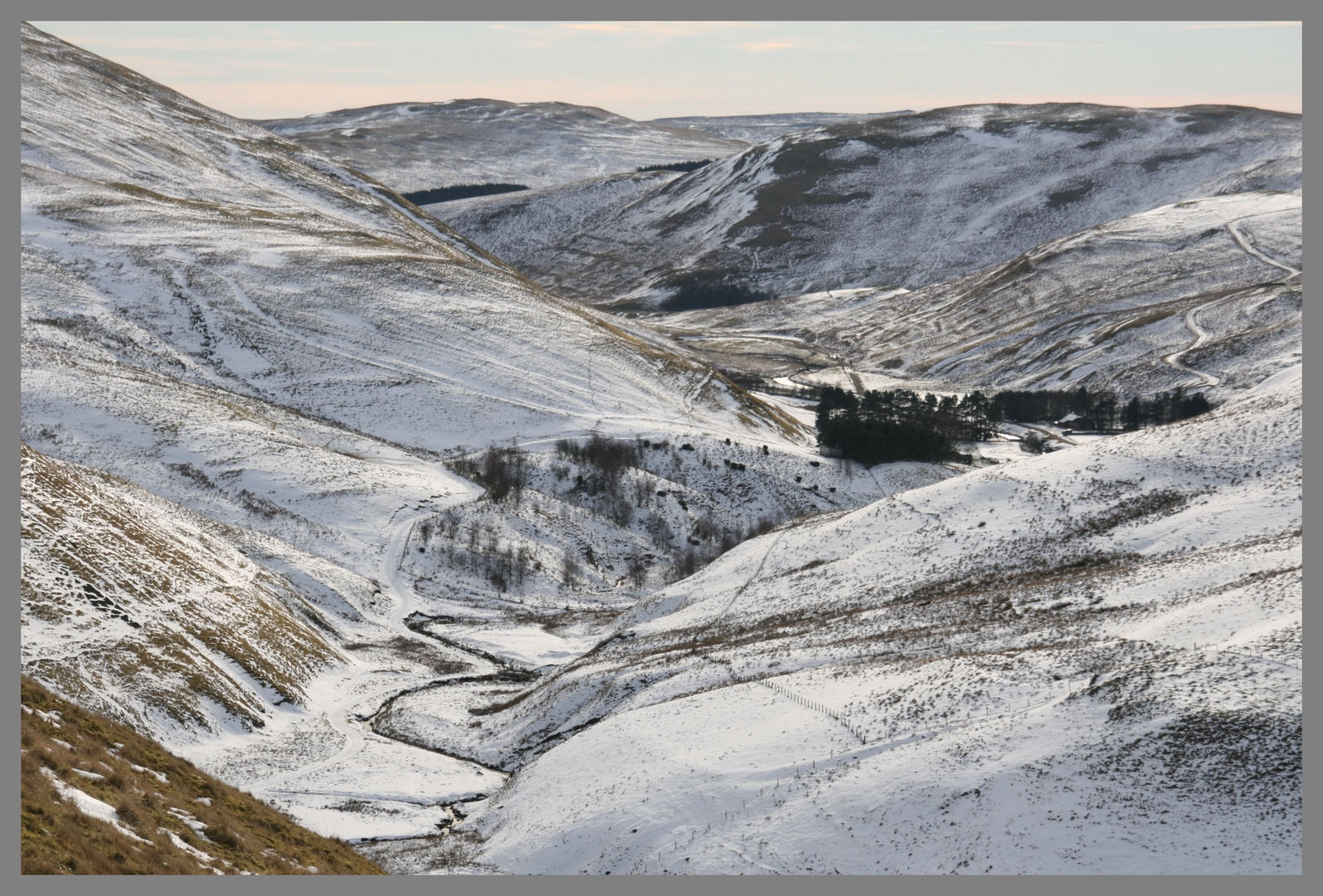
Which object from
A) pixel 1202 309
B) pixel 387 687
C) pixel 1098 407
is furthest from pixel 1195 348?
pixel 387 687

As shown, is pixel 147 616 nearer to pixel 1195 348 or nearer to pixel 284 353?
pixel 284 353

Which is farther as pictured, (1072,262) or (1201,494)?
(1072,262)

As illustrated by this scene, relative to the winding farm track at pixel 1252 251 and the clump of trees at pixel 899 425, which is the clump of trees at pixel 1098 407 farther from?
the winding farm track at pixel 1252 251

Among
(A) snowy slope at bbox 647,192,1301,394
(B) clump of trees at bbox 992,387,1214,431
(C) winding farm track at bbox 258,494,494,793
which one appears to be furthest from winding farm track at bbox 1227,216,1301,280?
(C) winding farm track at bbox 258,494,494,793

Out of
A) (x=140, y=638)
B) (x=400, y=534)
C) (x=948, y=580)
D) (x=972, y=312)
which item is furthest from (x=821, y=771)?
(x=972, y=312)

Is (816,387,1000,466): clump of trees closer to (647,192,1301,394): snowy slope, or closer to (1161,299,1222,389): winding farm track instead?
(1161,299,1222,389): winding farm track

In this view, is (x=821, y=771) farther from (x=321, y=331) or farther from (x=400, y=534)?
(x=321, y=331)
